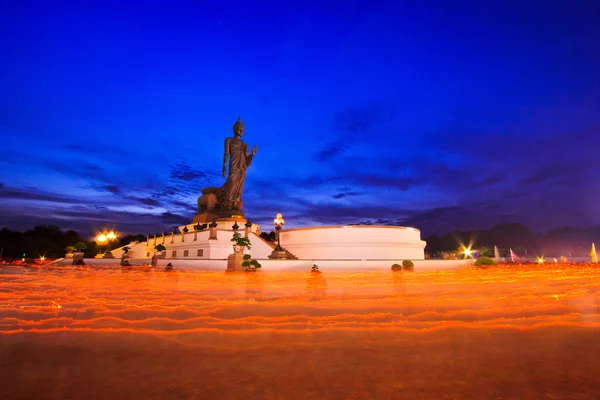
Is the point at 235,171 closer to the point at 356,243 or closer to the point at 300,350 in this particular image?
the point at 356,243

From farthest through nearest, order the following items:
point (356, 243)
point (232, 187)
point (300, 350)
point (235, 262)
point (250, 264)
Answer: point (232, 187) < point (356, 243) < point (235, 262) < point (250, 264) < point (300, 350)

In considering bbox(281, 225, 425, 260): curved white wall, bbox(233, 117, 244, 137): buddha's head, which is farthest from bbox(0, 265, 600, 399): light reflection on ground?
bbox(233, 117, 244, 137): buddha's head

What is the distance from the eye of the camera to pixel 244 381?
3.68 metres

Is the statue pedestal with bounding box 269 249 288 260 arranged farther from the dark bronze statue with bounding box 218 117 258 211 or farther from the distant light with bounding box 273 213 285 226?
the dark bronze statue with bounding box 218 117 258 211

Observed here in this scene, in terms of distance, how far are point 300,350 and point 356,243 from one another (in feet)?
73.2

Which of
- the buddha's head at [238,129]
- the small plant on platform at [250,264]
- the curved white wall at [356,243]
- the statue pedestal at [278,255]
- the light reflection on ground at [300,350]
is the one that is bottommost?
the light reflection on ground at [300,350]

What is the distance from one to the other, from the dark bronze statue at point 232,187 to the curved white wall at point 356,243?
34.2 ft

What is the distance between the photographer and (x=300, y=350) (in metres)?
4.84

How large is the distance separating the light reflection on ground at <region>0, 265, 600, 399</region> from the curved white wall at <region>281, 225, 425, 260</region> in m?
17.6

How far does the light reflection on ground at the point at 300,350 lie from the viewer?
3484 mm

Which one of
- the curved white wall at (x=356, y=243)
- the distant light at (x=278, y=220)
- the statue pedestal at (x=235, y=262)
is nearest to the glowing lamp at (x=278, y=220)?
the distant light at (x=278, y=220)

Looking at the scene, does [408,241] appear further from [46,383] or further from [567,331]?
[46,383]

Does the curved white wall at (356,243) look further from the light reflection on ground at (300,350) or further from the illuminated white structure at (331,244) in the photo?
the light reflection on ground at (300,350)

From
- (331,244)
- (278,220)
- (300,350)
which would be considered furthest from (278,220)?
(300,350)
